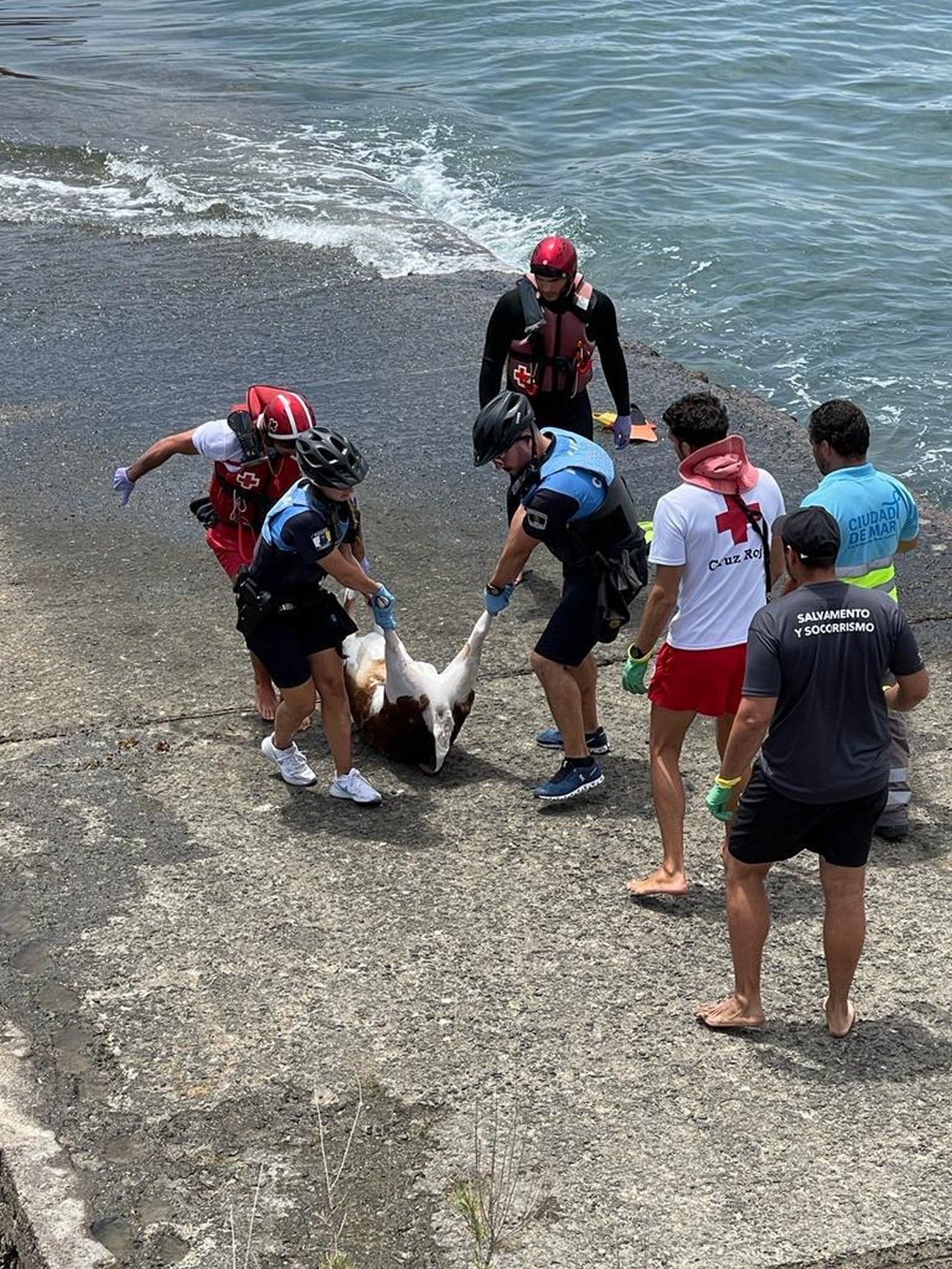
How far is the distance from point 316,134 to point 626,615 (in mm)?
14267

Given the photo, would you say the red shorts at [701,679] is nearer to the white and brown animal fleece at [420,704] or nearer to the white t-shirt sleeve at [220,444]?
the white and brown animal fleece at [420,704]

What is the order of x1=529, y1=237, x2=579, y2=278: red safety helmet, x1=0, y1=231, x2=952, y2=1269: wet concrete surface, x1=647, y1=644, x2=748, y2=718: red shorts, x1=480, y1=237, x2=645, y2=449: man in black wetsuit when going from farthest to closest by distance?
1. x1=480, y1=237, x2=645, y2=449: man in black wetsuit
2. x1=529, y1=237, x2=579, y2=278: red safety helmet
3. x1=647, y1=644, x2=748, y2=718: red shorts
4. x1=0, y1=231, x2=952, y2=1269: wet concrete surface

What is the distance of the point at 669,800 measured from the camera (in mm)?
5922

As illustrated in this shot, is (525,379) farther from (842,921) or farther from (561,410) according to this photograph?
(842,921)

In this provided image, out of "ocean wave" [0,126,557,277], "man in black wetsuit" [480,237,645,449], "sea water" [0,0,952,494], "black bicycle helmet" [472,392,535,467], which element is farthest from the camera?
"ocean wave" [0,126,557,277]

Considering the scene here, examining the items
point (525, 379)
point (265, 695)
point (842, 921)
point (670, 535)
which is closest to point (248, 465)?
point (265, 695)

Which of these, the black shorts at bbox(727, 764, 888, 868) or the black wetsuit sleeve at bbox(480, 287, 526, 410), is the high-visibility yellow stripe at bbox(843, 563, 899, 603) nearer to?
the black shorts at bbox(727, 764, 888, 868)

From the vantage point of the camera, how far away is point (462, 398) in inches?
435

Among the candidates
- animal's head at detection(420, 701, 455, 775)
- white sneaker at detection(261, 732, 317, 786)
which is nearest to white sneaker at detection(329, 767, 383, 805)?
white sneaker at detection(261, 732, 317, 786)

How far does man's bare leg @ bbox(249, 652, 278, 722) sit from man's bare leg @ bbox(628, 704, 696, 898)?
6.41ft

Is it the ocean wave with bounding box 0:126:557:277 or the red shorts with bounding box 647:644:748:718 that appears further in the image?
the ocean wave with bounding box 0:126:557:277

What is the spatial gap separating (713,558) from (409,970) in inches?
70.1

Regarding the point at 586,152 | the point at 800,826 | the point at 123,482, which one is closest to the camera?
the point at 800,826

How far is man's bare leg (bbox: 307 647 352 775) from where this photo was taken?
6.54 metres
